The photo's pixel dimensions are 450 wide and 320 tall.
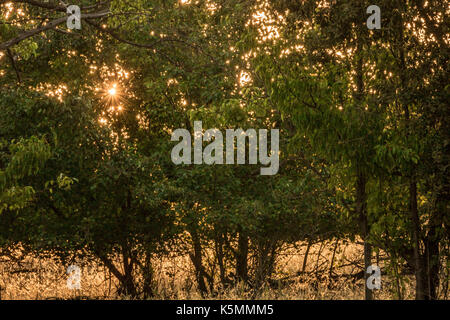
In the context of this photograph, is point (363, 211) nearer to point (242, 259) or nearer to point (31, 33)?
point (242, 259)

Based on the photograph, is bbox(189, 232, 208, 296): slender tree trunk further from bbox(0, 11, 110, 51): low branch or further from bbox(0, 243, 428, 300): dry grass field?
bbox(0, 11, 110, 51): low branch

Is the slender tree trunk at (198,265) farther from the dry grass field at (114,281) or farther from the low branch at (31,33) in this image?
the low branch at (31,33)

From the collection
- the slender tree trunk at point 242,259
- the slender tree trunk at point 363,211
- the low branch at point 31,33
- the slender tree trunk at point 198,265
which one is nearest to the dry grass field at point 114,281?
the slender tree trunk at point 198,265

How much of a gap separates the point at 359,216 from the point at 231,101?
2496 millimetres

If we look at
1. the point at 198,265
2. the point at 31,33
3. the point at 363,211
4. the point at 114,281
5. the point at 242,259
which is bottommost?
the point at 114,281

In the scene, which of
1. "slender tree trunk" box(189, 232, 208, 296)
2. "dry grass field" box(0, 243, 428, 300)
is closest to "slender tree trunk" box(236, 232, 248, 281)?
"dry grass field" box(0, 243, 428, 300)

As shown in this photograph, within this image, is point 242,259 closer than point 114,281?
Yes

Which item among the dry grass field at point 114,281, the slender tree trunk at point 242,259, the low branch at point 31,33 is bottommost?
the dry grass field at point 114,281

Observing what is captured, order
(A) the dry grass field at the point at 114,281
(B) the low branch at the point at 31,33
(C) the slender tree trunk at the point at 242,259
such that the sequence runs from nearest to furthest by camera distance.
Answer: (B) the low branch at the point at 31,33, (A) the dry grass field at the point at 114,281, (C) the slender tree trunk at the point at 242,259

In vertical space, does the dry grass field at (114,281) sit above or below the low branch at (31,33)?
below

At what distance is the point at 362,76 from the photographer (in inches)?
283

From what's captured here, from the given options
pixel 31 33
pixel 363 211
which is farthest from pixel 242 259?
pixel 31 33

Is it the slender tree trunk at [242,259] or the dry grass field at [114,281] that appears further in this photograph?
the slender tree trunk at [242,259]
